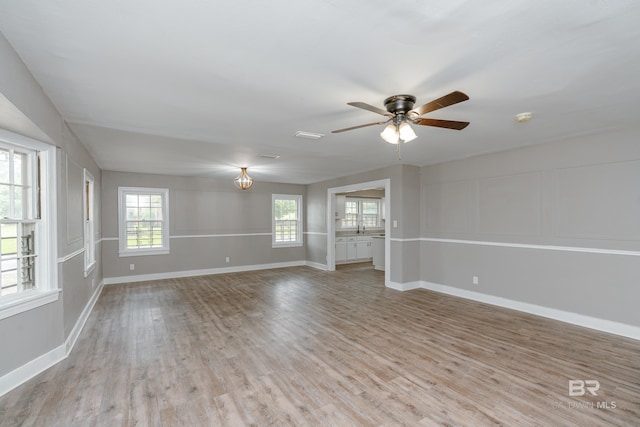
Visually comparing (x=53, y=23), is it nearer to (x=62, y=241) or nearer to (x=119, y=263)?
(x=62, y=241)

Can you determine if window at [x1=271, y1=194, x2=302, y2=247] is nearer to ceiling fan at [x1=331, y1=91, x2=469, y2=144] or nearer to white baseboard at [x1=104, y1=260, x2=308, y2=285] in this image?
white baseboard at [x1=104, y1=260, x2=308, y2=285]

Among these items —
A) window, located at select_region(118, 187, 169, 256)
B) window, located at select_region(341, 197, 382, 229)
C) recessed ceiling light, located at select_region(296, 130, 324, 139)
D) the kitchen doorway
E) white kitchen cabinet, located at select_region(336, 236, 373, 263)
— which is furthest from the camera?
window, located at select_region(341, 197, 382, 229)

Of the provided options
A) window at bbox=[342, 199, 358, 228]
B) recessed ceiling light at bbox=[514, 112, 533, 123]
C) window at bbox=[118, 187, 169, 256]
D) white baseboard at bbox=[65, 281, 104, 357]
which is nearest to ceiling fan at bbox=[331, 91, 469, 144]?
recessed ceiling light at bbox=[514, 112, 533, 123]

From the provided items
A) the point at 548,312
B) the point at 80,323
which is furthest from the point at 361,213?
the point at 80,323

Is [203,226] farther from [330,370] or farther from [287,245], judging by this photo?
[330,370]

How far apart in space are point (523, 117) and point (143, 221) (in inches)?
291

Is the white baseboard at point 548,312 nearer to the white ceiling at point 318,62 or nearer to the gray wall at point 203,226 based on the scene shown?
the white ceiling at point 318,62

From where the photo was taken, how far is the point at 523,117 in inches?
125

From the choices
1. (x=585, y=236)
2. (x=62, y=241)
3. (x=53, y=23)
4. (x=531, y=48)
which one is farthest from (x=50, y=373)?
(x=585, y=236)

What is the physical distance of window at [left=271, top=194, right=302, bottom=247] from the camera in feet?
28.6

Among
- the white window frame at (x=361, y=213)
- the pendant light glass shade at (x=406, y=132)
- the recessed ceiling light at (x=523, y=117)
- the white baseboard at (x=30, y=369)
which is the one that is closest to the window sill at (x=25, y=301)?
the white baseboard at (x=30, y=369)

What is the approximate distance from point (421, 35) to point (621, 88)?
205 cm

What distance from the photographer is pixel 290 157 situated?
5.21m

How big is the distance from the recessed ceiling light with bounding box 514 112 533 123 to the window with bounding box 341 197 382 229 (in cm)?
639
